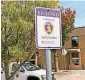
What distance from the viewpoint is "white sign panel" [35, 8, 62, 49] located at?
14.0 ft

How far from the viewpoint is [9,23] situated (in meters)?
10.2

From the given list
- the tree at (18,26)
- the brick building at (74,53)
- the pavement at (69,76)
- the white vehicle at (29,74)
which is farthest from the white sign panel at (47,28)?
the brick building at (74,53)

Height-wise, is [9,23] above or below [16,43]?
above

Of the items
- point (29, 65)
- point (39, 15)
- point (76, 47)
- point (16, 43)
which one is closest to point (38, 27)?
point (39, 15)

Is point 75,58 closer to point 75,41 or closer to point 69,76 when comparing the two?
point 75,41

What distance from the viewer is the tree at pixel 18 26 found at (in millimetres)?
10133

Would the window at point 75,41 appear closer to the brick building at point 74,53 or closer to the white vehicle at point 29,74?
the brick building at point 74,53

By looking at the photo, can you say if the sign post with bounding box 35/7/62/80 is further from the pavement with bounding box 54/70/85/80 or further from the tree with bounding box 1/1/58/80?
the pavement with bounding box 54/70/85/80

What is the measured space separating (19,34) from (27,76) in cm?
660

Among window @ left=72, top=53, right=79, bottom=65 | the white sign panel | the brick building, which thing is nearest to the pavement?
the brick building

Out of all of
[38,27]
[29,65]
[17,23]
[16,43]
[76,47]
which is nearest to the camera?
[38,27]

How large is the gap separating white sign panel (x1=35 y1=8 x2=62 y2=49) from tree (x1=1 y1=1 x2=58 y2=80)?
558 centimetres

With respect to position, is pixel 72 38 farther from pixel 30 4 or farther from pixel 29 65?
pixel 30 4

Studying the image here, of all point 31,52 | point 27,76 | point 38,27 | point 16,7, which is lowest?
point 27,76
